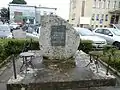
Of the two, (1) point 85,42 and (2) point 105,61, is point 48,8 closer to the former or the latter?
(1) point 85,42

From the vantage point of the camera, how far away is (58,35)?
7.68 metres

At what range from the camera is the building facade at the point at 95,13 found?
40.7m

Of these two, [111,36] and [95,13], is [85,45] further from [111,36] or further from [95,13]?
[95,13]

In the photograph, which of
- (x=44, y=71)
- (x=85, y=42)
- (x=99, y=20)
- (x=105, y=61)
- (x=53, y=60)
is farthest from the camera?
(x=99, y=20)

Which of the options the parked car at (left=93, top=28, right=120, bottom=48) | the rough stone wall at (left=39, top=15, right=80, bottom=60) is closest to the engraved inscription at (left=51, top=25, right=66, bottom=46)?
the rough stone wall at (left=39, top=15, right=80, bottom=60)

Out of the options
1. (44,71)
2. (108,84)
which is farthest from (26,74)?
(108,84)

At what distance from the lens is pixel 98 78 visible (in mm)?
5961

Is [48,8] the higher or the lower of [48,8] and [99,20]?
the higher

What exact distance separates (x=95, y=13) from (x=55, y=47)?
35.6 m

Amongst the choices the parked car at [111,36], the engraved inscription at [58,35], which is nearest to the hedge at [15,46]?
the engraved inscription at [58,35]

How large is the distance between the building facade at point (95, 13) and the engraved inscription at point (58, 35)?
3209cm

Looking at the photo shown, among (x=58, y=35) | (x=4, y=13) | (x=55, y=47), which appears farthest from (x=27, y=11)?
(x=55, y=47)

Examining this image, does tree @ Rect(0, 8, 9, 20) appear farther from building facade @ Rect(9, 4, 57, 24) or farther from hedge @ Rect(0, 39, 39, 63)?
hedge @ Rect(0, 39, 39, 63)

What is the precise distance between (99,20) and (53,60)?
120ft
